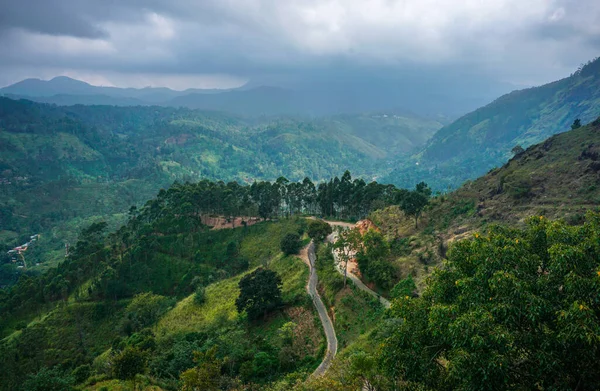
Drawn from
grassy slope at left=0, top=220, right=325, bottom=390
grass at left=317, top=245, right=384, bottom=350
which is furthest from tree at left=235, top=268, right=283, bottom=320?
grass at left=317, top=245, right=384, bottom=350

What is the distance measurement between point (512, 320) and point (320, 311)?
3016 cm

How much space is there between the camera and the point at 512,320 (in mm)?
12227

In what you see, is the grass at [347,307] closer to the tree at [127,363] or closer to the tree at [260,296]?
the tree at [260,296]

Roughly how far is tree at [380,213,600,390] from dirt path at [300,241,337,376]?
1232 cm

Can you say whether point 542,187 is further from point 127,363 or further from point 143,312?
point 143,312

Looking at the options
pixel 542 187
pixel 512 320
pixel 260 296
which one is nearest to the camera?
pixel 512 320

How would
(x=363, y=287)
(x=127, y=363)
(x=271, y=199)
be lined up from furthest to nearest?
(x=271, y=199) → (x=363, y=287) → (x=127, y=363)

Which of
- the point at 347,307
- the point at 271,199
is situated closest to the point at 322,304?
the point at 347,307

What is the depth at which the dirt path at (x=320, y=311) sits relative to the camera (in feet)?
103

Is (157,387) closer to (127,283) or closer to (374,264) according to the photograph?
(374,264)

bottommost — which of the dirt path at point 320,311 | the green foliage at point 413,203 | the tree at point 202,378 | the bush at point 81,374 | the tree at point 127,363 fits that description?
the bush at point 81,374

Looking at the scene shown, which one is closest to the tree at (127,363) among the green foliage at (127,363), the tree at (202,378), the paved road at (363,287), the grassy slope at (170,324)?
the green foliage at (127,363)

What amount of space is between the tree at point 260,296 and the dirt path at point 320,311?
4.79 metres

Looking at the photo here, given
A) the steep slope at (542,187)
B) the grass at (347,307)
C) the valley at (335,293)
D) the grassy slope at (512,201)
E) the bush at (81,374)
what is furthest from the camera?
the steep slope at (542,187)
